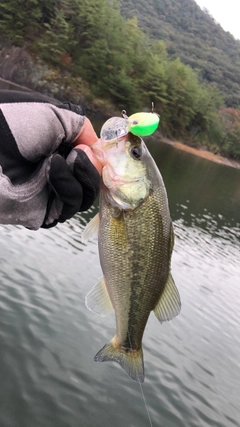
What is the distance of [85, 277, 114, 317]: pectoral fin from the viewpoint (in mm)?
3199

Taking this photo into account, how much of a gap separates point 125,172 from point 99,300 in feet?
3.51

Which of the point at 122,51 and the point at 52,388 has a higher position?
the point at 122,51

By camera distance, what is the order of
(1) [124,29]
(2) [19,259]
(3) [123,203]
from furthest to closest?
(1) [124,29] < (2) [19,259] < (3) [123,203]

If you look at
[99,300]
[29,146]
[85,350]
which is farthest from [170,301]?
[85,350]

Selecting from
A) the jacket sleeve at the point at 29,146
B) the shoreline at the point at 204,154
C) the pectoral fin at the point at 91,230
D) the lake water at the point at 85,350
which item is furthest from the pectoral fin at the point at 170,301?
the shoreline at the point at 204,154

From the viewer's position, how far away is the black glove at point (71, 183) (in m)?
2.37

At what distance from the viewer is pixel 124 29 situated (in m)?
71.9

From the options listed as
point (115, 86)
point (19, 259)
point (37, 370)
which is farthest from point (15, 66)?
point (37, 370)

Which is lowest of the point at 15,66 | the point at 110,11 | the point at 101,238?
the point at 15,66

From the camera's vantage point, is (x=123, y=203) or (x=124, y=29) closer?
(x=123, y=203)

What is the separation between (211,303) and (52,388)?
23.2ft

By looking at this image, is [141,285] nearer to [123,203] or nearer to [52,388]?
[123,203]

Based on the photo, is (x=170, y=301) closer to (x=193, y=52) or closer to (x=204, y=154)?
(x=204, y=154)

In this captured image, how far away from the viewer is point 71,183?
2.41 meters
